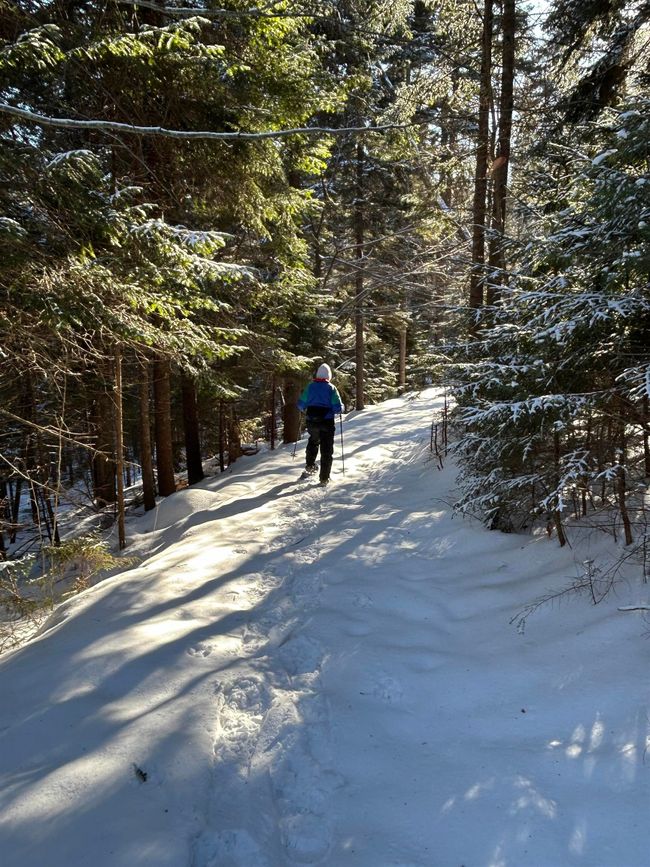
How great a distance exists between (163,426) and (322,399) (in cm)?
395

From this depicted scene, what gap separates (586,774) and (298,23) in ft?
31.9

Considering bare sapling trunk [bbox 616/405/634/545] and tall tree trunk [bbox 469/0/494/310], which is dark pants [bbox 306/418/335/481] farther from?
bare sapling trunk [bbox 616/405/634/545]

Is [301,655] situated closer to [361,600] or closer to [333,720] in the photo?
[333,720]

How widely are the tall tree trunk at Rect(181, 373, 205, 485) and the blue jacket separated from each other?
379 centimetres

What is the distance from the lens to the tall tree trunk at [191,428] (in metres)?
12.0

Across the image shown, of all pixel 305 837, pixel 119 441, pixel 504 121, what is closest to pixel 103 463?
pixel 119 441

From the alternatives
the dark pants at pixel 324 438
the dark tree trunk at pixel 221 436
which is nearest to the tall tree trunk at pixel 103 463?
the dark tree trunk at pixel 221 436

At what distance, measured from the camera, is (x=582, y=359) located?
13.3ft

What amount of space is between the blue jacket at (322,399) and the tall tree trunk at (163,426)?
3051 millimetres

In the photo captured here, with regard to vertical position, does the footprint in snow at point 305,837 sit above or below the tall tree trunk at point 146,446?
below

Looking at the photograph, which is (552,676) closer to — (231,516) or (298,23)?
(231,516)

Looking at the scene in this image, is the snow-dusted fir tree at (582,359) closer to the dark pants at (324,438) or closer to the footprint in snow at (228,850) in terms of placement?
the footprint in snow at (228,850)

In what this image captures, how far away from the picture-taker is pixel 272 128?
7.59 m

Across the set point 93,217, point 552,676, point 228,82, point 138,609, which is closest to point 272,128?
point 228,82
